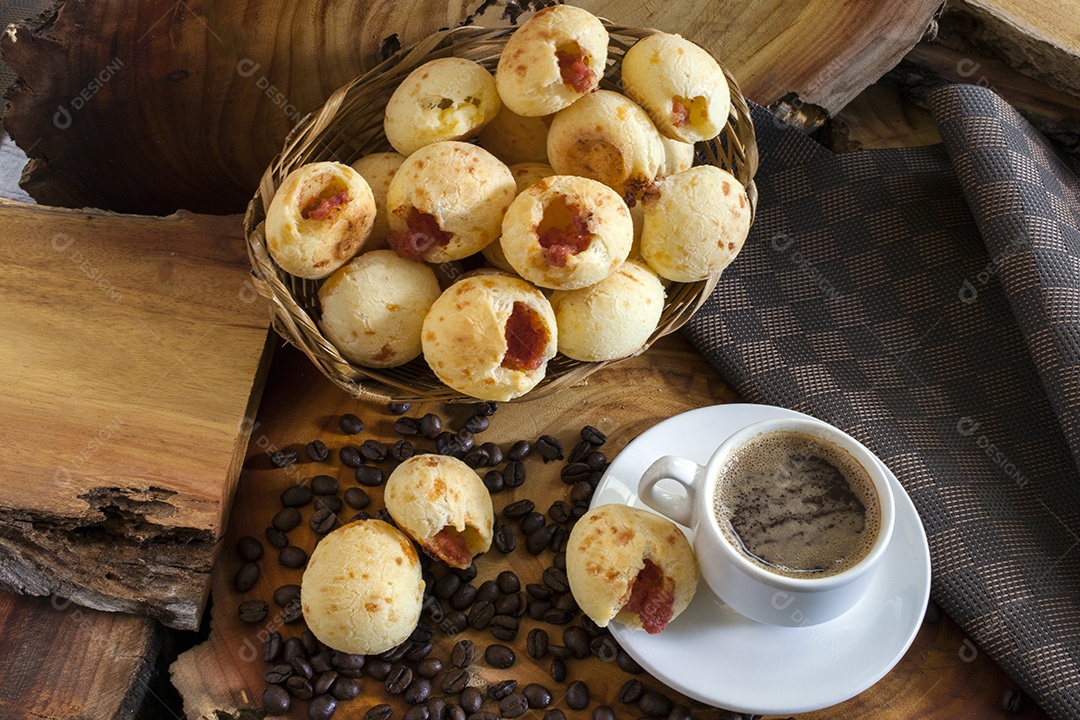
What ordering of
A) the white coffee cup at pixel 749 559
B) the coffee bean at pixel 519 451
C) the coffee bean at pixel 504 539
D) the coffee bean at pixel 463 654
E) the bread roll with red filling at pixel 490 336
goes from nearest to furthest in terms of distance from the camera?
the white coffee cup at pixel 749 559 → the bread roll with red filling at pixel 490 336 → the coffee bean at pixel 463 654 → the coffee bean at pixel 504 539 → the coffee bean at pixel 519 451

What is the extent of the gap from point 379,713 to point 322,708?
3.6 inches

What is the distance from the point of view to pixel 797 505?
1.53 metres

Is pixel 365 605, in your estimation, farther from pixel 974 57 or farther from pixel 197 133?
pixel 974 57

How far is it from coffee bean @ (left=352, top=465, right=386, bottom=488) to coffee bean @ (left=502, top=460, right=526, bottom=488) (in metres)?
0.24

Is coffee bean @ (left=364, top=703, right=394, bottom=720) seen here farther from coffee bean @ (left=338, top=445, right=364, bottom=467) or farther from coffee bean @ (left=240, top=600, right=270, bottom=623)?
coffee bean @ (left=338, top=445, right=364, bottom=467)

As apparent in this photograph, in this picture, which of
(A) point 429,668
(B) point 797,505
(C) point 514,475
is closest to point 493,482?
(C) point 514,475

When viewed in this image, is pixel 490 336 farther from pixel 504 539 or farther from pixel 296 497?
pixel 296 497

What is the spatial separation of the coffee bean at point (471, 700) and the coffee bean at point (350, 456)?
19.4 inches

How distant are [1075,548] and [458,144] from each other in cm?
133

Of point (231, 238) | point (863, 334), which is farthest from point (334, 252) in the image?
point (863, 334)

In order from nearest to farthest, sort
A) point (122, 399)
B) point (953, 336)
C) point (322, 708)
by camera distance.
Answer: point (322, 708) < point (122, 399) < point (953, 336)

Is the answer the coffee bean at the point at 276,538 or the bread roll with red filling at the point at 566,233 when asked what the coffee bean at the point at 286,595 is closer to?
the coffee bean at the point at 276,538

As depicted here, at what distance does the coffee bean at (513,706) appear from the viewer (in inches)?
62.6

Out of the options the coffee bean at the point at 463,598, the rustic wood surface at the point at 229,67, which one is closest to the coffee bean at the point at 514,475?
the coffee bean at the point at 463,598
